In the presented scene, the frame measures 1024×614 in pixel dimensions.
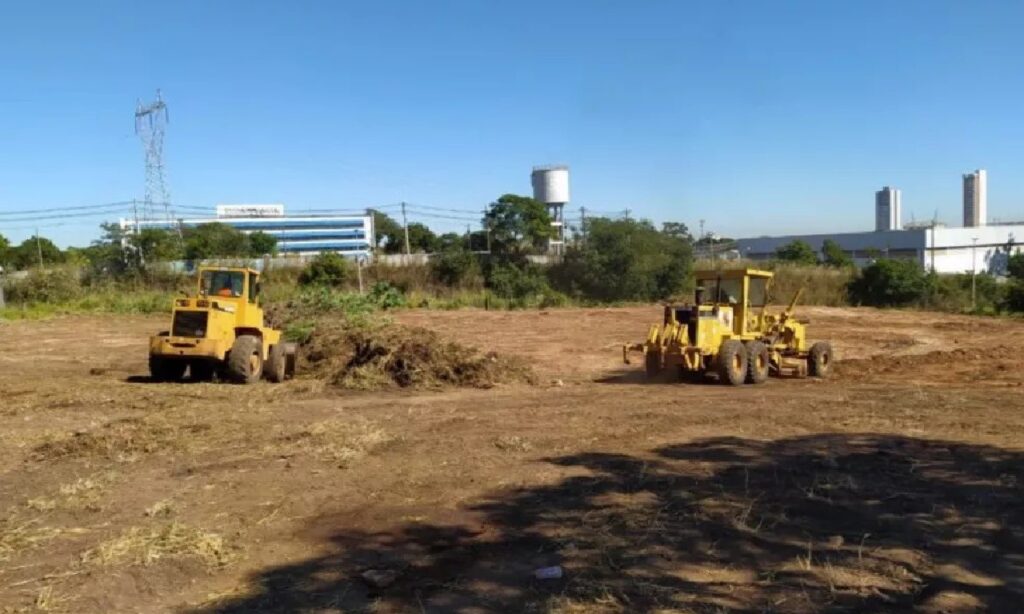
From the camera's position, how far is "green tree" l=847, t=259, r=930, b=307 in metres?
40.9

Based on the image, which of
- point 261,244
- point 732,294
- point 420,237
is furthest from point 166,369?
point 420,237

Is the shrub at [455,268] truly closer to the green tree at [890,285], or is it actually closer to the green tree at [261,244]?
the green tree at [261,244]

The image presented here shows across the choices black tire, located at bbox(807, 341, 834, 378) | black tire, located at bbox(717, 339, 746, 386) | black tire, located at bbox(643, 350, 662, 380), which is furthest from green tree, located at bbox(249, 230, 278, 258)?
black tire, located at bbox(717, 339, 746, 386)

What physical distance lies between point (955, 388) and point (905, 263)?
102 feet

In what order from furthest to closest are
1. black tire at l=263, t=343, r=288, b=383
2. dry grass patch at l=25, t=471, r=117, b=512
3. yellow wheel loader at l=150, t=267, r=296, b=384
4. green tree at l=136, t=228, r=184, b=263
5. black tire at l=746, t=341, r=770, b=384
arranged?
1. green tree at l=136, t=228, r=184, b=263
2. black tire at l=263, t=343, r=288, b=383
3. black tire at l=746, t=341, r=770, b=384
4. yellow wheel loader at l=150, t=267, r=296, b=384
5. dry grass patch at l=25, t=471, r=117, b=512

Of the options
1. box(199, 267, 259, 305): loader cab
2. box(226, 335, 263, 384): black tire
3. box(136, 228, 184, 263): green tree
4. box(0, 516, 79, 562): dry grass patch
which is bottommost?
box(0, 516, 79, 562): dry grass patch

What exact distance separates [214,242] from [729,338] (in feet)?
157

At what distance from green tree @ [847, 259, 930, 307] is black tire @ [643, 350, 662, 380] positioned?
2997 centimetres

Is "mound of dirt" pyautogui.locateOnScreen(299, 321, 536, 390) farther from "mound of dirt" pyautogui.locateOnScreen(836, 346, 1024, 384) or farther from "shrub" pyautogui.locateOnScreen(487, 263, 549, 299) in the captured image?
"shrub" pyautogui.locateOnScreen(487, 263, 549, 299)

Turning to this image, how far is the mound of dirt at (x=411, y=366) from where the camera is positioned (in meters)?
14.8

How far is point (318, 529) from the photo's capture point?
20.9 ft

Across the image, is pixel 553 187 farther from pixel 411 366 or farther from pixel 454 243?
pixel 411 366

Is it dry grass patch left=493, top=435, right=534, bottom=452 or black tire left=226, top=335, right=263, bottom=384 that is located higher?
black tire left=226, top=335, right=263, bottom=384

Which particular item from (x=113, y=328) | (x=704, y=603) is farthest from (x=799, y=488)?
(x=113, y=328)
